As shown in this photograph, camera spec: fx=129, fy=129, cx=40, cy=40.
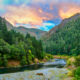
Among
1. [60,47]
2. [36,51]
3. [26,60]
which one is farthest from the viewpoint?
[60,47]

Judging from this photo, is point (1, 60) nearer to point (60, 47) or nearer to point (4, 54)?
point (4, 54)

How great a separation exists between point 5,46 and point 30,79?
131 feet

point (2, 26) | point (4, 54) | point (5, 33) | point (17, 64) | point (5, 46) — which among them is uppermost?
point (2, 26)

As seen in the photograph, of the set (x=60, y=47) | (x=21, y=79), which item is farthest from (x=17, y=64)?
(x=60, y=47)

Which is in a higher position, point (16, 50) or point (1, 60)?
point (16, 50)

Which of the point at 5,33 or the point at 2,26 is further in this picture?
the point at 2,26

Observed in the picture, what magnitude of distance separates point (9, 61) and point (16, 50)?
21.0 ft

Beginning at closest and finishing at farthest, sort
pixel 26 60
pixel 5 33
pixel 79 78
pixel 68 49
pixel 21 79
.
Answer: pixel 79 78
pixel 21 79
pixel 26 60
pixel 5 33
pixel 68 49

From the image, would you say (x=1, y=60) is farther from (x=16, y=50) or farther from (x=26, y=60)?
(x=26, y=60)

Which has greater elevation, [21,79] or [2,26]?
[2,26]

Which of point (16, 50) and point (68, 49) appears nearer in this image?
point (16, 50)

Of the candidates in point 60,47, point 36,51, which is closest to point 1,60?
point 36,51

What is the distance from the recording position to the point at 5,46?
6144 centimetres

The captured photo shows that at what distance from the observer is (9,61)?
62719 millimetres
